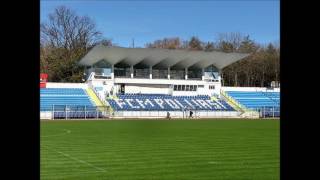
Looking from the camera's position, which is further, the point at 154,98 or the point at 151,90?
the point at 151,90

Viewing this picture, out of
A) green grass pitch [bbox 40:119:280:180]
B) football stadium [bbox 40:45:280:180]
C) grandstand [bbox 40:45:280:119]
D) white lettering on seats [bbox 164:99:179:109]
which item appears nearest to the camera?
green grass pitch [bbox 40:119:280:180]

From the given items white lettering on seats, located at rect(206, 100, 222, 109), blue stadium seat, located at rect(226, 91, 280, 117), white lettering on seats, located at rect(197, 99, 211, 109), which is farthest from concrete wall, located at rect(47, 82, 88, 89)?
blue stadium seat, located at rect(226, 91, 280, 117)

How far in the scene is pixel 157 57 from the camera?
55.4 metres

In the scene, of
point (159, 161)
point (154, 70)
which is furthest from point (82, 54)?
point (159, 161)

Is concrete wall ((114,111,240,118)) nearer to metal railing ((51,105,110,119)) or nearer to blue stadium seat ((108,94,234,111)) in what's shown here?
blue stadium seat ((108,94,234,111))

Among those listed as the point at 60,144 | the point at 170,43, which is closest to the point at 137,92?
the point at 170,43

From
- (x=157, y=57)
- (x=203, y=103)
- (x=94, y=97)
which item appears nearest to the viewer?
(x=94, y=97)

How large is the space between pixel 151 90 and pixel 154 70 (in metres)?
2.61

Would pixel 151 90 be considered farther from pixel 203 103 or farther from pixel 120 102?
pixel 120 102

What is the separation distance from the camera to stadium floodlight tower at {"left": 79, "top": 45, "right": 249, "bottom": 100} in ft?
176

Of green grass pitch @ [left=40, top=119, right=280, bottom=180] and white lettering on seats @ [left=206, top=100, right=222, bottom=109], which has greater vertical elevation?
white lettering on seats @ [left=206, top=100, right=222, bottom=109]

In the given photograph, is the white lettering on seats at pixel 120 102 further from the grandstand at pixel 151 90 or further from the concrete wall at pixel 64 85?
the concrete wall at pixel 64 85

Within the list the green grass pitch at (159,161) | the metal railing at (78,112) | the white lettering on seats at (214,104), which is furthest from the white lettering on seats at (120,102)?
the green grass pitch at (159,161)
